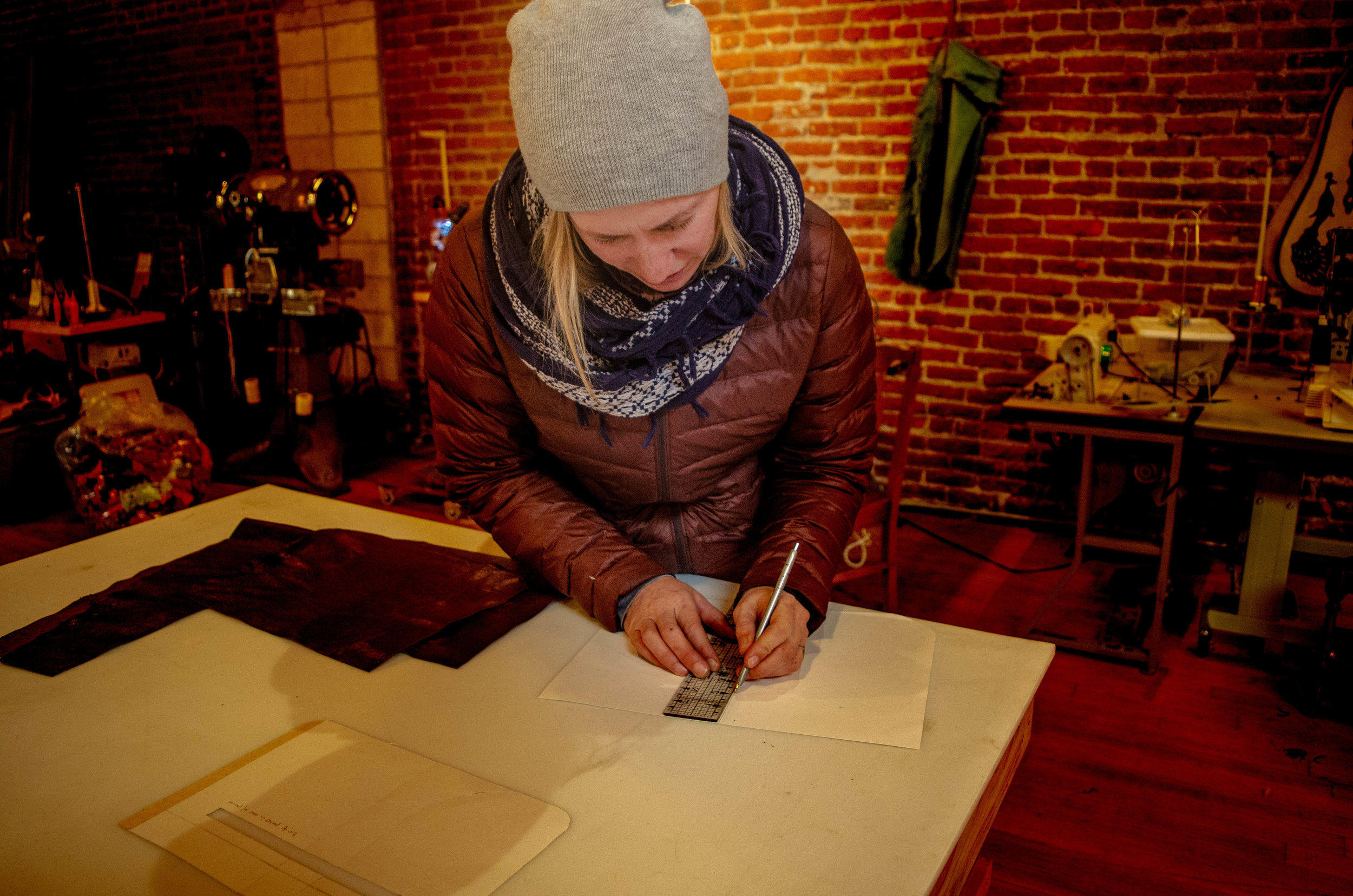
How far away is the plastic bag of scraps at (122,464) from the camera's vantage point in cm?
366

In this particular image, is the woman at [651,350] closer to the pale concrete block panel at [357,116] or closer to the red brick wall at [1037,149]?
the red brick wall at [1037,149]

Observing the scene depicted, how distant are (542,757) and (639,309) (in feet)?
2.04

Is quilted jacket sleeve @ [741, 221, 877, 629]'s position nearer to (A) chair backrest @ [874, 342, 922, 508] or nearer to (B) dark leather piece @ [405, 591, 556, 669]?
(B) dark leather piece @ [405, 591, 556, 669]

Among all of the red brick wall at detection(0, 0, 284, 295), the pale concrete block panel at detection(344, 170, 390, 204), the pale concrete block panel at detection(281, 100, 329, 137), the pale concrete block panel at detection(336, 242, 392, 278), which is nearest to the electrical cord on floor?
the pale concrete block panel at detection(336, 242, 392, 278)

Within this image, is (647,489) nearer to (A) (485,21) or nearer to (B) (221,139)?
(A) (485,21)

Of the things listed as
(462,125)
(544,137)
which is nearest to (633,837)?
(544,137)

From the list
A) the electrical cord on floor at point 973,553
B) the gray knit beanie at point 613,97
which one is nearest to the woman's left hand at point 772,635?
the gray knit beanie at point 613,97

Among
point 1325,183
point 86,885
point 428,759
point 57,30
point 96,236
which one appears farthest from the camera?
point 57,30

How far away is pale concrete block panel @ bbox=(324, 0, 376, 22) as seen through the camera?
491 centimetres

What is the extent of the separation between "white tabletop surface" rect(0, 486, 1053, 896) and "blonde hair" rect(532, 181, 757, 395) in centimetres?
41

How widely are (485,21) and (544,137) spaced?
13.5 ft

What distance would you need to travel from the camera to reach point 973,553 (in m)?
3.57

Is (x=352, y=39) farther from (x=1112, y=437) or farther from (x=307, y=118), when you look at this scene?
(x=1112, y=437)

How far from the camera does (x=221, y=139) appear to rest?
475 centimetres
